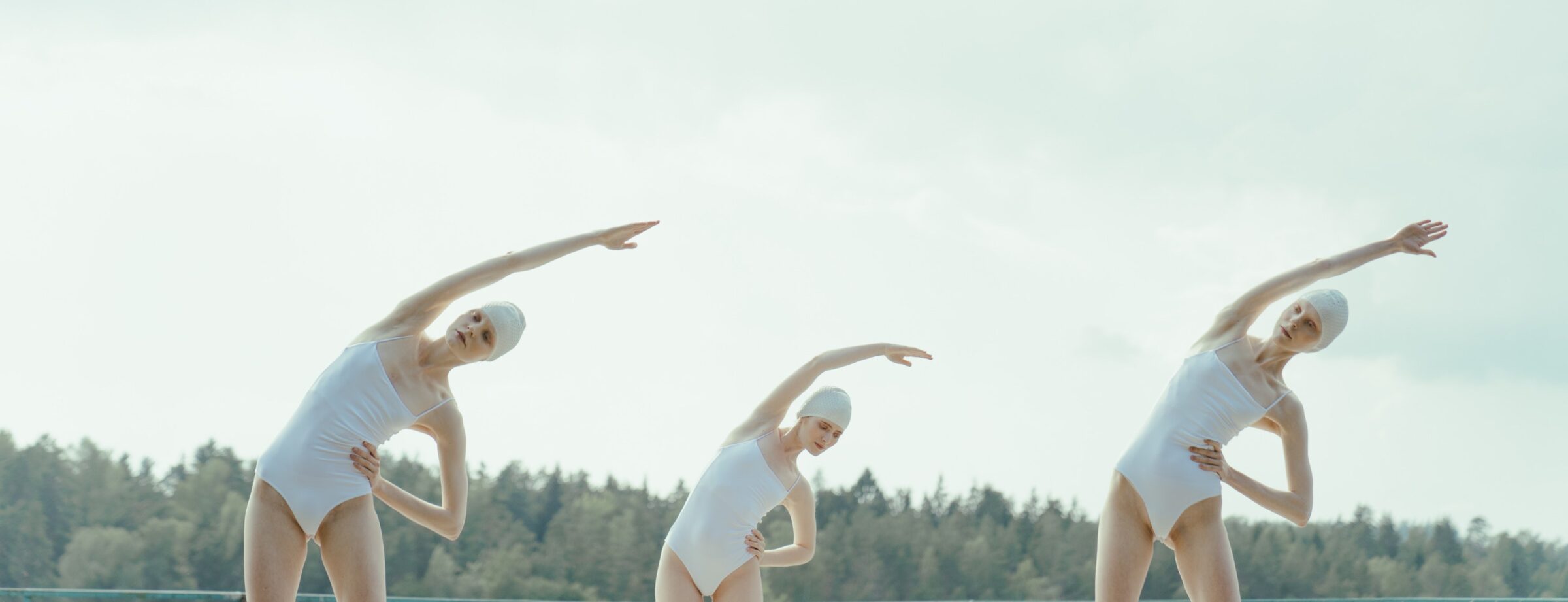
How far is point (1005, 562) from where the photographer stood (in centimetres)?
5350

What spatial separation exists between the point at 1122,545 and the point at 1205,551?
291 mm

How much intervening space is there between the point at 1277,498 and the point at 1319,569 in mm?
49349

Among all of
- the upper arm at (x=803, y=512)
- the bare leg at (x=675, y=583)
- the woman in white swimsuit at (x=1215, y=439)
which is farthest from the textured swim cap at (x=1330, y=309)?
the bare leg at (x=675, y=583)

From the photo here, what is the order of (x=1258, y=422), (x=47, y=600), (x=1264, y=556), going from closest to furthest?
(x=1258, y=422) < (x=47, y=600) < (x=1264, y=556)

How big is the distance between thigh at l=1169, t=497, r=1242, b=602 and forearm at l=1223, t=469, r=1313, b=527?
202 millimetres

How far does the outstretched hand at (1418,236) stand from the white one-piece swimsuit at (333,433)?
372 centimetres

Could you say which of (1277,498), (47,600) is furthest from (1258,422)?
(47,600)

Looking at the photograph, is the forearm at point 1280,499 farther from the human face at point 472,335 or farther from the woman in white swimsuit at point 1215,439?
the human face at point 472,335

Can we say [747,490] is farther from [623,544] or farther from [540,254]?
[623,544]

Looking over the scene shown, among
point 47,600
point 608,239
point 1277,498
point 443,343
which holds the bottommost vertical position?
point 47,600

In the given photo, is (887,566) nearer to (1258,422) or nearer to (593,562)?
(593,562)

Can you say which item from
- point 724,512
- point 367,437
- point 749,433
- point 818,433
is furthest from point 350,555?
point 818,433

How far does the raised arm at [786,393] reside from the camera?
5.66 meters

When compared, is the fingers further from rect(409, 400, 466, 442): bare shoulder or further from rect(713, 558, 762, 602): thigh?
rect(409, 400, 466, 442): bare shoulder
